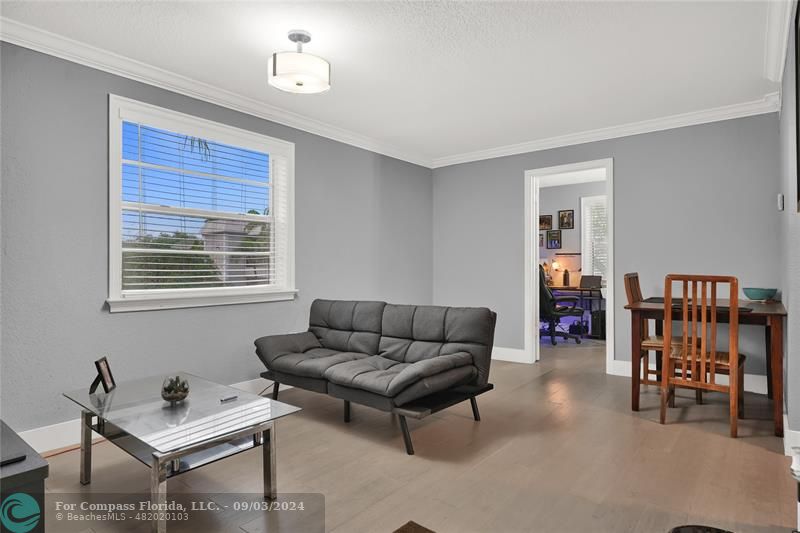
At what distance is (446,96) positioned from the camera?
3908 mm

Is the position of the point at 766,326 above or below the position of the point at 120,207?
below

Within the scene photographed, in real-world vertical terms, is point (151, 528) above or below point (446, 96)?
below

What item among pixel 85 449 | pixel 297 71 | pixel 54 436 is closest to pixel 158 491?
pixel 85 449

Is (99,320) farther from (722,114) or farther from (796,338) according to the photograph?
(722,114)

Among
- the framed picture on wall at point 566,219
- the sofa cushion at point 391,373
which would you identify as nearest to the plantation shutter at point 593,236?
the framed picture on wall at point 566,219

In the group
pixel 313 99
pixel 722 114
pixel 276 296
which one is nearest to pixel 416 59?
pixel 313 99

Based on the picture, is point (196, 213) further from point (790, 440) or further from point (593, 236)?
point (593, 236)

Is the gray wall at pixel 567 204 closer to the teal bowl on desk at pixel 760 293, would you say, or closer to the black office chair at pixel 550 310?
the black office chair at pixel 550 310

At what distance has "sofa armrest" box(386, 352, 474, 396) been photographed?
270 cm

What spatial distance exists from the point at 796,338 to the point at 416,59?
2.86m

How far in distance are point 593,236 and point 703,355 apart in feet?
16.6

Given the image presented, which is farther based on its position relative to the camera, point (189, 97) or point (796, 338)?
point (189, 97)

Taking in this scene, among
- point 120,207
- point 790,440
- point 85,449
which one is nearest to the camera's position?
point 85,449

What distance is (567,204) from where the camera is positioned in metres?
8.16
